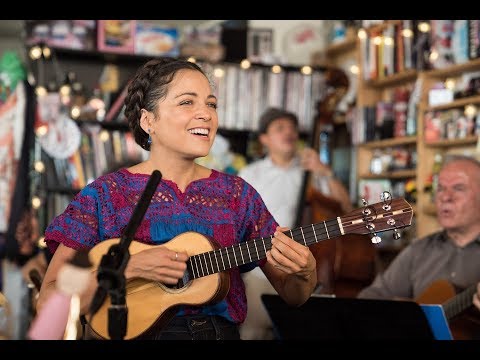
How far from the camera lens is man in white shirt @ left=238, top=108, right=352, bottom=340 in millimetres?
4273

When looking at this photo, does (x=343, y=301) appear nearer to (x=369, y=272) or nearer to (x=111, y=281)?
(x=111, y=281)

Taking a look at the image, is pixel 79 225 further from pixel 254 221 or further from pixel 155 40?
pixel 155 40

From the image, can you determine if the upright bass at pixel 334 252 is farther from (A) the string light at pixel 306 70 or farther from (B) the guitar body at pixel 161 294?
(B) the guitar body at pixel 161 294

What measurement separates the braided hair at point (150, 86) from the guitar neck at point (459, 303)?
1.29 m

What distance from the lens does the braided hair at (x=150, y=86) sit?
2.07 metres

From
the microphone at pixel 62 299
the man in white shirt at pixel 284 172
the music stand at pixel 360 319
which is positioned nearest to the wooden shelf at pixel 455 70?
the man in white shirt at pixel 284 172

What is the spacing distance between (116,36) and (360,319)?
3.02 meters

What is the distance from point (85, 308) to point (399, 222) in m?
0.75

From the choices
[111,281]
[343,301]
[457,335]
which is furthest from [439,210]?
[111,281]

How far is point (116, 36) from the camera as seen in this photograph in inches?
195

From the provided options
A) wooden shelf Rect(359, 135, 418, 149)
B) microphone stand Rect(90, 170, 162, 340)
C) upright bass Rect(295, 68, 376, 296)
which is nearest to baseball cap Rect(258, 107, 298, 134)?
upright bass Rect(295, 68, 376, 296)

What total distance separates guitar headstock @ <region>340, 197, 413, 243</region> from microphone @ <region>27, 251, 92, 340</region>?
817mm

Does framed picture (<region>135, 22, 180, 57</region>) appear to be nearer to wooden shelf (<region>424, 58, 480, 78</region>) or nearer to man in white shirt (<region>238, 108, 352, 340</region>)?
man in white shirt (<region>238, 108, 352, 340</region>)

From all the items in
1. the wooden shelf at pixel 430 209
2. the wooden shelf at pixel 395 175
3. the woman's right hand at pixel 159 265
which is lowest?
the woman's right hand at pixel 159 265
